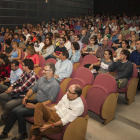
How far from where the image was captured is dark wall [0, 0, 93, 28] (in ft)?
28.1

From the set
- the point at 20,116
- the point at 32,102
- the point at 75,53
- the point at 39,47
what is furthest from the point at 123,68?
the point at 39,47

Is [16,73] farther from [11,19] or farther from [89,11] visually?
[89,11]

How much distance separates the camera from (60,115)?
5.77ft

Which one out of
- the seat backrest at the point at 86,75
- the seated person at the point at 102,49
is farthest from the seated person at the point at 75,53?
the seat backrest at the point at 86,75

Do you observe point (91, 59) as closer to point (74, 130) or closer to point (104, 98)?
point (104, 98)

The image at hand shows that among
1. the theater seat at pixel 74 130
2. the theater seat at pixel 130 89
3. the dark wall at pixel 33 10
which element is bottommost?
the theater seat at pixel 74 130

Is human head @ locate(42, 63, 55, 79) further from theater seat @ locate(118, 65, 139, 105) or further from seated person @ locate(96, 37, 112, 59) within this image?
seated person @ locate(96, 37, 112, 59)

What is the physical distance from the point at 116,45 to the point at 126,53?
141cm

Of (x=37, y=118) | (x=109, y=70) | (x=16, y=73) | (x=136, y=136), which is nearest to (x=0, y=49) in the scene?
(x=16, y=73)

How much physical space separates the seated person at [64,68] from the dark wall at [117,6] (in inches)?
341

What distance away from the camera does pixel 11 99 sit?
2.30 metres

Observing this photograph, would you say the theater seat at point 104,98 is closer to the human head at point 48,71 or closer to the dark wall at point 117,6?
the human head at point 48,71

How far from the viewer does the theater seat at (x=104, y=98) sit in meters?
2.05

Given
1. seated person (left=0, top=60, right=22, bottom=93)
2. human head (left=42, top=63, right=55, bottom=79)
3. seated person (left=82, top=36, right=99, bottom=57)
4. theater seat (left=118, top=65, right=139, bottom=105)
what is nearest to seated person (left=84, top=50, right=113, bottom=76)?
theater seat (left=118, top=65, right=139, bottom=105)
